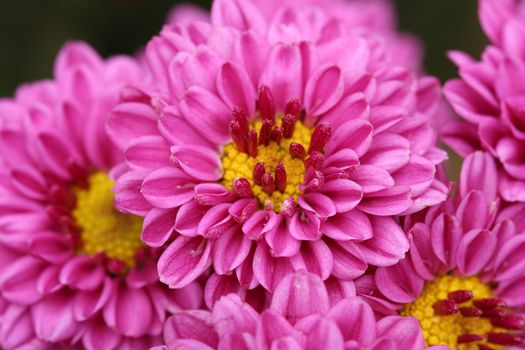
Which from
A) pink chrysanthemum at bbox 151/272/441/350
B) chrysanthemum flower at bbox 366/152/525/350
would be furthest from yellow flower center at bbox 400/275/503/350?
pink chrysanthemum at bbox 151/272/441/350

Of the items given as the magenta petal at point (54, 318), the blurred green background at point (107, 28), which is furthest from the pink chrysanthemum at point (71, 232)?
the blurred green background at point (107, 28)

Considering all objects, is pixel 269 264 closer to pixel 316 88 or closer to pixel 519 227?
pixel 316 88

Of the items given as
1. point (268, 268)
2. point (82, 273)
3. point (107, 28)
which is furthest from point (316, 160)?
point (107, 28)

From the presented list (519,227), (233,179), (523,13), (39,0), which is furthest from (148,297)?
(39,0)

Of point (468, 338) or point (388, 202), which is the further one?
point (468, 338)

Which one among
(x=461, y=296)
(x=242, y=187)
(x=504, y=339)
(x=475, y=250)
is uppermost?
(x=242, y=187)

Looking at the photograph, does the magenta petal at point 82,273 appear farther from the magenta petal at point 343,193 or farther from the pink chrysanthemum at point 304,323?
the magenta petal at point 343,193

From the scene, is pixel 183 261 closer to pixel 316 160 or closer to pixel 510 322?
pixel 316 160
